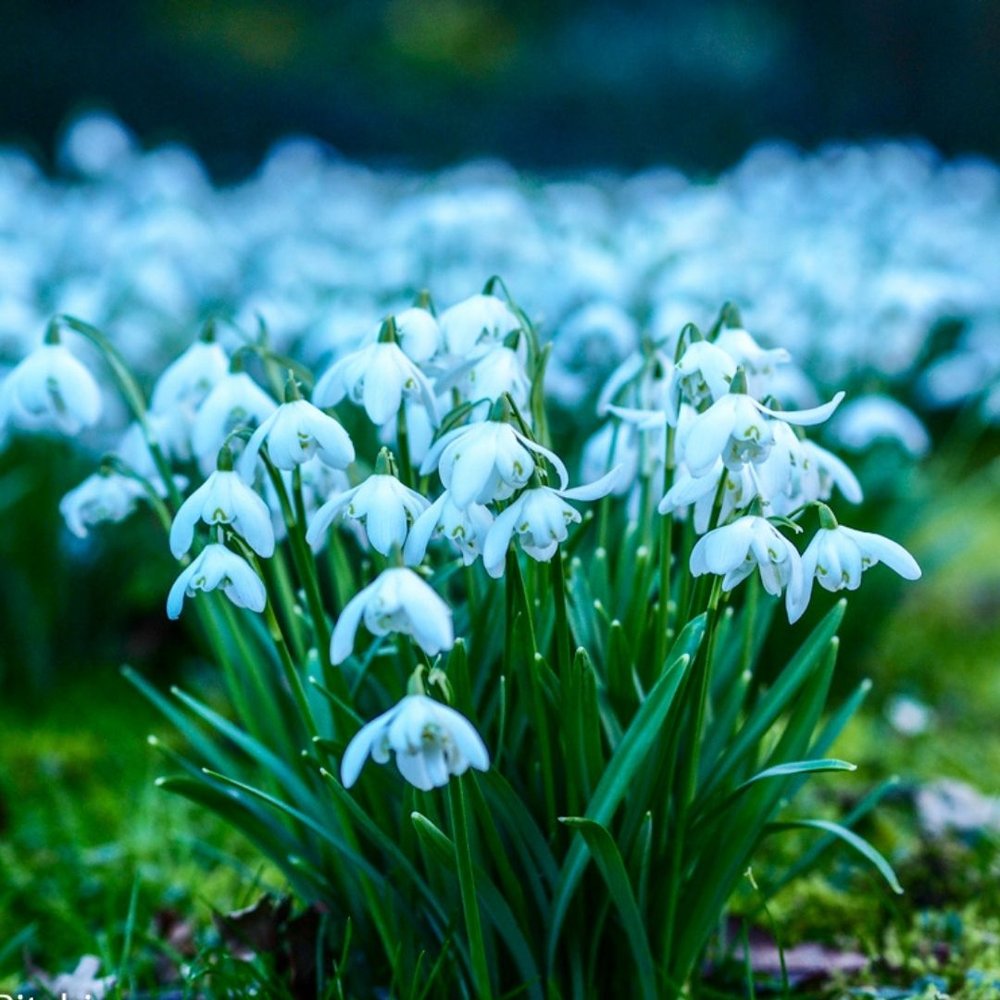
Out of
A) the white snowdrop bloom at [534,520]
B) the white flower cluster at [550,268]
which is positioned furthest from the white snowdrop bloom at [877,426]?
the white snowdrop bloom at [534,520]

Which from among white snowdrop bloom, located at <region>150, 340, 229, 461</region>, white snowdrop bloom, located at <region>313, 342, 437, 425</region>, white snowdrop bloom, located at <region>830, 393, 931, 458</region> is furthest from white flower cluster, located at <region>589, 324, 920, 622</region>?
white snowdrop bloom, located at <region>830, 393, 931, 458</region>

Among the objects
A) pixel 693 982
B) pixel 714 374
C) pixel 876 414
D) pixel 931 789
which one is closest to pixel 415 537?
pixel 714 374

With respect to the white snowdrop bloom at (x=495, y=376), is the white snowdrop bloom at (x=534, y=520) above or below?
below

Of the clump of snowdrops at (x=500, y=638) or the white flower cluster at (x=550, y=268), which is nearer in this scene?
the clump of snowdrops at (x=500, y=638)

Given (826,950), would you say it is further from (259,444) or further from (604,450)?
(259,444)

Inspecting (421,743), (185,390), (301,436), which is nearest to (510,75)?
(185,390)

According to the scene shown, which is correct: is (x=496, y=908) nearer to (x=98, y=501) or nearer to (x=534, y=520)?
(x=534, y=520)

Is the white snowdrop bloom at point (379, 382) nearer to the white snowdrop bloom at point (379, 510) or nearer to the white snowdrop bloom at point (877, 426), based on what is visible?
the white snowdrop bloom at point (379, 510)
